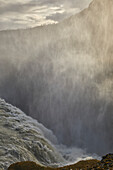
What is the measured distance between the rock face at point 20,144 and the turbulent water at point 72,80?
923 centimetres

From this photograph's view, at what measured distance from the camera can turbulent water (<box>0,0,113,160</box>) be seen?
92.8ft

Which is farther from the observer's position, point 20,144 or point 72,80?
point 72,80

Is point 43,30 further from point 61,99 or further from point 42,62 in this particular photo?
point 61,99

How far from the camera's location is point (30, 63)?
42.2 meters

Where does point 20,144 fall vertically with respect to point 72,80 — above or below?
above

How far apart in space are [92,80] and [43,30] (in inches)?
1259

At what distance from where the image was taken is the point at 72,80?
33.8 m

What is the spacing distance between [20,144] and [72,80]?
18819mm

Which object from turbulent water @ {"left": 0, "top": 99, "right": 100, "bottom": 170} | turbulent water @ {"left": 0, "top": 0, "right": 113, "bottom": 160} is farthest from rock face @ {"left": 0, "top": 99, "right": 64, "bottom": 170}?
turbulent water @ {"left": 0, "top": 0, "right": 113, "bottom": 160}

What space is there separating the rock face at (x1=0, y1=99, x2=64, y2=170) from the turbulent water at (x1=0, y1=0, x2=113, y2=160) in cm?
923

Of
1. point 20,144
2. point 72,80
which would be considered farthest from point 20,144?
point 72,80

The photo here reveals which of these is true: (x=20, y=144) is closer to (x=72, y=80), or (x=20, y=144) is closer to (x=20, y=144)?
(x=20, y=144)

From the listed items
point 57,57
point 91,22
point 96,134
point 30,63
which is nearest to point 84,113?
point 96,134

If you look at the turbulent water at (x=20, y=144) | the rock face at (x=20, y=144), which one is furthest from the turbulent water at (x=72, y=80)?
the rock face at (x=20, y=144)
